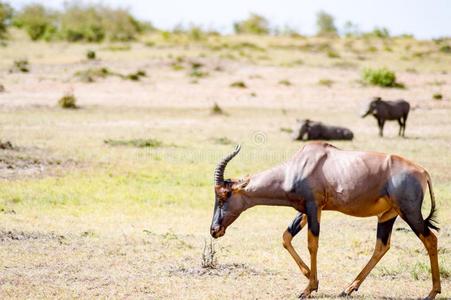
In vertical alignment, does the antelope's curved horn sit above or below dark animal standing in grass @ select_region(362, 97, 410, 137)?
above

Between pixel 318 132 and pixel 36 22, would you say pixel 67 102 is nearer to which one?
pixel 318 132

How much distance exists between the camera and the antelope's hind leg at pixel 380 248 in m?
9.26

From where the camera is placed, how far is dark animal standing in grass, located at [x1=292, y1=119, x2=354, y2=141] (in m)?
24.2

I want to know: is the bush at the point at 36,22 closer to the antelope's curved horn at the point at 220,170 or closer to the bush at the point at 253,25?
the bush at the point at 253,25

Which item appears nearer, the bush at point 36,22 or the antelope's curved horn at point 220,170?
the antelope's curved horn at point 220,170

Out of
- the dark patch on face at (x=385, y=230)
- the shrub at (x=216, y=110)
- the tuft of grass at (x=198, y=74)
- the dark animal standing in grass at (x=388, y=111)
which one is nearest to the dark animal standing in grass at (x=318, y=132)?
the dark animal standing in grass at (x=388, y=111)

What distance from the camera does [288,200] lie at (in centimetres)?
910

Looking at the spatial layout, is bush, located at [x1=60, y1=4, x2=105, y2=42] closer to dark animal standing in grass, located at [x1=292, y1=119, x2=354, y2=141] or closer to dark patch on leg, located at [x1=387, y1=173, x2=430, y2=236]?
dark animal standing in grass, located at [x1=292, y1=119, x2=354, y2=141]

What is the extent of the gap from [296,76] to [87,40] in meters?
23.7

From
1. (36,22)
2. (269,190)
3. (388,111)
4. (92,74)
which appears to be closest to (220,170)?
(269,190)

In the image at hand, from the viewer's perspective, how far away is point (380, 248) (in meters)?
9.36

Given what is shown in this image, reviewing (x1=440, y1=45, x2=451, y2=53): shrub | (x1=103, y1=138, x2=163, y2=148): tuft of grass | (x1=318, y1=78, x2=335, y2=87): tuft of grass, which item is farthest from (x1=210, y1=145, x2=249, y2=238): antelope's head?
(x1=440, y1=45, x2=451, y2=53): shrub

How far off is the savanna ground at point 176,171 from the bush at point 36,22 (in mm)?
16314

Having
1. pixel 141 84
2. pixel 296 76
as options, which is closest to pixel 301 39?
pixel 296 76
